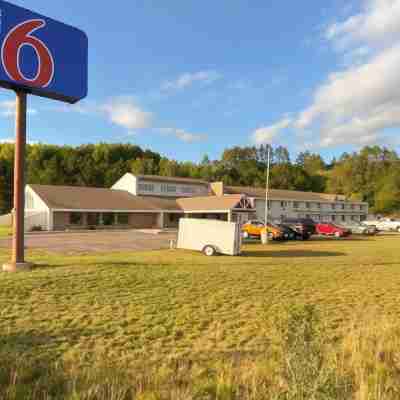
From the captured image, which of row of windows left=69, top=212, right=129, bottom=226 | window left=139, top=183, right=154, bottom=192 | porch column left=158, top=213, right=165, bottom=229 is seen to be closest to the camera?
row of windows left=69, top=212, right=129, bottom=226

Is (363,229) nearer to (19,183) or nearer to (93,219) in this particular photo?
(93,219)

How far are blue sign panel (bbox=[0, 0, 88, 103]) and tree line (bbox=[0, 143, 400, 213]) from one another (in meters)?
47.9

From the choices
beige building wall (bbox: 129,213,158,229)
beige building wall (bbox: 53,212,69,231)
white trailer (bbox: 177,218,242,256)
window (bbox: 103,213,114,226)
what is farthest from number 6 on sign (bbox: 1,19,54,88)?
beige building wall (bbox: 129,213,158,229)

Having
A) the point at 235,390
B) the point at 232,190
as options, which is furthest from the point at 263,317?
the point at 232,190

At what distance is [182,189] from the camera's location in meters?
52.2

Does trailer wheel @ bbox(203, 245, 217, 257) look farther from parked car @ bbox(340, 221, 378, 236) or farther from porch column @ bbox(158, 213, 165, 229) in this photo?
parked car @ bbox(340, 221, 378, 236)

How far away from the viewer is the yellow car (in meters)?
27.4

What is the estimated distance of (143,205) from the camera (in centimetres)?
4219

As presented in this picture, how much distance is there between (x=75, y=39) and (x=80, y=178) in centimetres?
5877

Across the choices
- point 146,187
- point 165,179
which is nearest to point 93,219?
point 146,187

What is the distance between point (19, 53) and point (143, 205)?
31613 mm

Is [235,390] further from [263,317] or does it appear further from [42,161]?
[42,161]

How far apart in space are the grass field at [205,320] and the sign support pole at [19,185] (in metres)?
0.99

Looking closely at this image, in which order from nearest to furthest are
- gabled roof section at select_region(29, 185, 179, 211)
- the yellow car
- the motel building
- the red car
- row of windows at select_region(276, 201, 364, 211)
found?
the yellow car → the red car → the motel building → gabled roof section at select_region(29, 185, 179, 211) → row of windows at select_region(276, 201, 364, 211)
